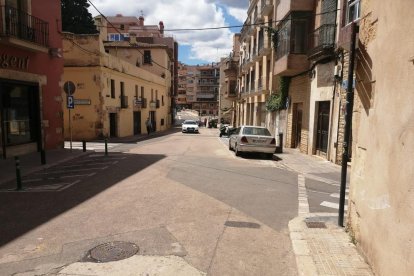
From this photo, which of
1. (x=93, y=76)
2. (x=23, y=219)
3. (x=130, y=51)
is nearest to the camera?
(x=23, y=219)

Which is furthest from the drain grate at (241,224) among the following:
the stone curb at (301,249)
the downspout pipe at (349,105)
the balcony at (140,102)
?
the balcony at (140,102)

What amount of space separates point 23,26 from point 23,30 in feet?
0.51

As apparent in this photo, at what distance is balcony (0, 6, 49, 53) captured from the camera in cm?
1204

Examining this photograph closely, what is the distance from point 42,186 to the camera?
866cm

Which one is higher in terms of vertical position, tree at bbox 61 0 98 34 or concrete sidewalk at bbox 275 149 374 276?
tree at bbox 61 0 98 34

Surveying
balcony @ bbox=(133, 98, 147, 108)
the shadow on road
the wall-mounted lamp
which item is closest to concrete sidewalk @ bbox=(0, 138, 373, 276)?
the shadow on road

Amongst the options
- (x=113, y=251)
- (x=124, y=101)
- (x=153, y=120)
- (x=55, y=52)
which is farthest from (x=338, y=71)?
(x=153, y=120)

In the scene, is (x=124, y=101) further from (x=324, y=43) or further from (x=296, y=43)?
(x=324, y=43)

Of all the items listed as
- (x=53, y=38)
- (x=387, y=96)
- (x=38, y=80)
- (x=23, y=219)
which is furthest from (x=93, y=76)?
(x=387, y=96)

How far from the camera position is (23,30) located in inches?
527

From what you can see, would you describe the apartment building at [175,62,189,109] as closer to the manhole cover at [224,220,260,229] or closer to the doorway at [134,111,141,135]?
the doorway at [134,111,141,135]

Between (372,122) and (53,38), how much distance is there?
15.6m

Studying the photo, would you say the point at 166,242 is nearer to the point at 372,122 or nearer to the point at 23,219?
the point at 23,219

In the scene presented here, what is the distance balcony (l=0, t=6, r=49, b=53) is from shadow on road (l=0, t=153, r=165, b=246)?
18.3ft
